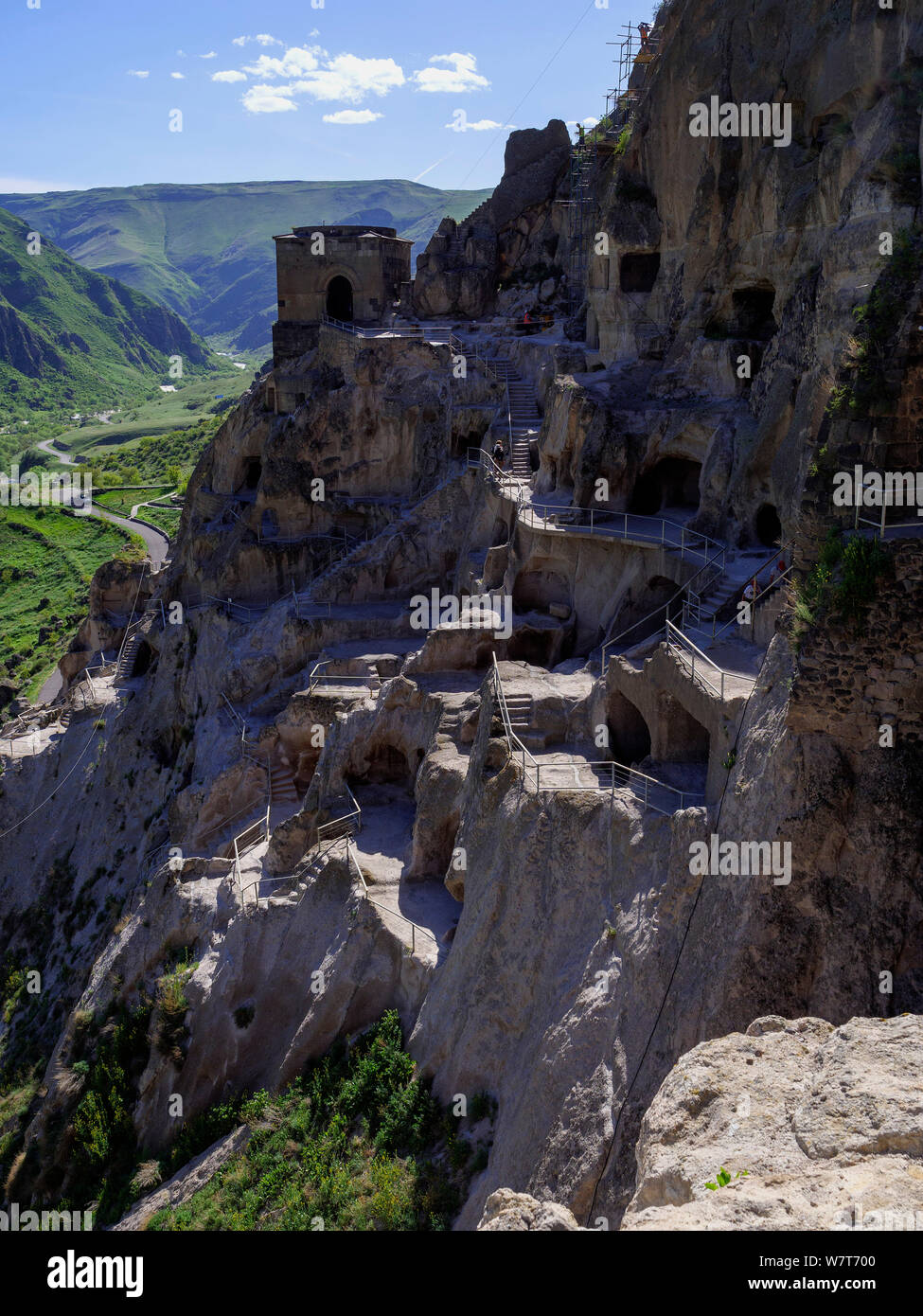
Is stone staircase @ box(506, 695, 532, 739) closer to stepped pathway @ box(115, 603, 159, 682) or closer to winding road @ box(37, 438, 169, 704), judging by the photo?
stepped pathway @ box(115, 603, 159, 682)

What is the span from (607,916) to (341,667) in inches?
621

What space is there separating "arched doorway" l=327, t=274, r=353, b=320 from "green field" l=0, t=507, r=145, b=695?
2694 centimetres

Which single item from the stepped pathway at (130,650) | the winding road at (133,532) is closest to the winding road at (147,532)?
the winding road at (133,532)

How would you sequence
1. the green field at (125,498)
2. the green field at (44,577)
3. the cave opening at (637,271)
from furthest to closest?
the green field at (125,498) → the green field at (44,577) → the cave opening at (637,271)

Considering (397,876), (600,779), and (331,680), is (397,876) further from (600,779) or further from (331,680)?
(331,680)

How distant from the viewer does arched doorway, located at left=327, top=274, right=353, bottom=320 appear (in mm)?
43375

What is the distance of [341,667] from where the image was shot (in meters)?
29.1

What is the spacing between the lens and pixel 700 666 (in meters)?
15.5

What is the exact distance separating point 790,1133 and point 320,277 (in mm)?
38891

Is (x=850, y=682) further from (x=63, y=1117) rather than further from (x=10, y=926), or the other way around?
(x=10, y=926)

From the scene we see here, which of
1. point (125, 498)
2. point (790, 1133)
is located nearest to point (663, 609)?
point (790, 1133)

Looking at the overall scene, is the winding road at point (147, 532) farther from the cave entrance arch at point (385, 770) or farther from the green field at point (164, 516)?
the cave entrance arch at point (385, 770)

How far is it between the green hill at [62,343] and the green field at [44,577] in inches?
2522

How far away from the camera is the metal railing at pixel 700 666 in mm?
14841
